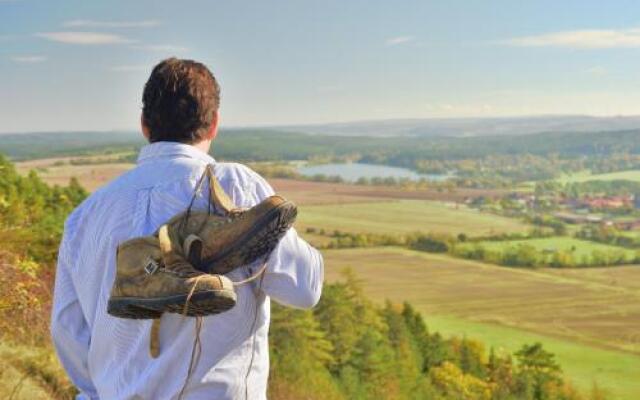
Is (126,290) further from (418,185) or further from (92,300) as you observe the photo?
(418,185)

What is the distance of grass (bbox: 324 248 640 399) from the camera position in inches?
1642

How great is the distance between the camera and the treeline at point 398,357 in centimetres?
2942

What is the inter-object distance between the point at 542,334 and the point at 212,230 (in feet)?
A: 152

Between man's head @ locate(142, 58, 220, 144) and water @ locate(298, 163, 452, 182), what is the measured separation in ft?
304

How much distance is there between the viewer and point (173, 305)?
140 cm

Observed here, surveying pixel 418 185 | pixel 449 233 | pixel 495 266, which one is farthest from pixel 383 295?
pixel 418 185

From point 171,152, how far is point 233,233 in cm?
29

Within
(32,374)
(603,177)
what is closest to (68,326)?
(32,374)

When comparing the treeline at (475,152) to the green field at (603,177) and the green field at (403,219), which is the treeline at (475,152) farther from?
the green field at (403,219)

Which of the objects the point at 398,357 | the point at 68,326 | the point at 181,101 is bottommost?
the point at 398,357

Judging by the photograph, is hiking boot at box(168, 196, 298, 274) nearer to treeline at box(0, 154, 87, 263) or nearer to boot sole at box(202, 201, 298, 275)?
boot sole at box(202, 201, 298, 275)

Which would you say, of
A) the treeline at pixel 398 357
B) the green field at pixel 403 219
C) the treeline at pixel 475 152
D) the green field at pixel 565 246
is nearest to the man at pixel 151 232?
the treeline at pixel 398 357

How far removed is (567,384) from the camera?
126 ft

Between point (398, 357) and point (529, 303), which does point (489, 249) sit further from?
point (398, 357)
